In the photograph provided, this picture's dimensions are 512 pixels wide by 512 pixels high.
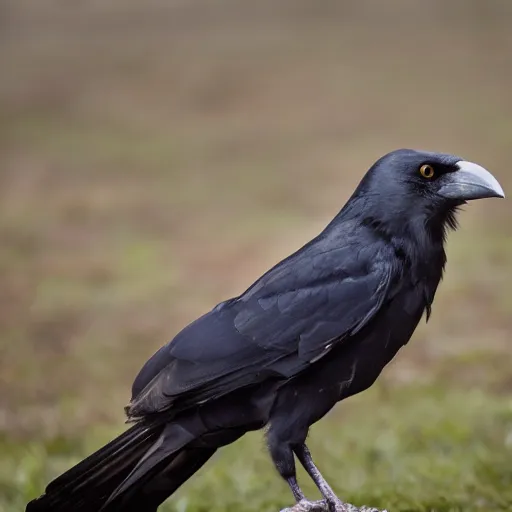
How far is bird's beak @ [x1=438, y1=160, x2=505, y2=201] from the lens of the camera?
2531 millimetres

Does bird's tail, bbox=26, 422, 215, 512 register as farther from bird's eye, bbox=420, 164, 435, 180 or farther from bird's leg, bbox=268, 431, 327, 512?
bird's eye, bbox=420, 164, 435, 180

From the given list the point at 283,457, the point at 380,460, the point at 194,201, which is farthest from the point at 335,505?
the point at 194,201

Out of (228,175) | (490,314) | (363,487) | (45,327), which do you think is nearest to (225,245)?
(228,175)

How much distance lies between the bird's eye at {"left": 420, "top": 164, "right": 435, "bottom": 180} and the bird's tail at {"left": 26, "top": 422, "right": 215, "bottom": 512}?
0.98 m

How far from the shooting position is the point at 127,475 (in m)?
2.57

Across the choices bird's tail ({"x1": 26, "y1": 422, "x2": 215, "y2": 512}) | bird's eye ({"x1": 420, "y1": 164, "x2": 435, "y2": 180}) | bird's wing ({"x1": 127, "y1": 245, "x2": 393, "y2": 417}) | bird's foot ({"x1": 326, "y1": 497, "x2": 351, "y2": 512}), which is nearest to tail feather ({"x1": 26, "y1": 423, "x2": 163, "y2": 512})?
bird's tail ({"x1": 26, "y1": 422, "x2": 215, "y2": 512})

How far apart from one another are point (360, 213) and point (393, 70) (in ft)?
16.4

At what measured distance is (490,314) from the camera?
5926 millimetres

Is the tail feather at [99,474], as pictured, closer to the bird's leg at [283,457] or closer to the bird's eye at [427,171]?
the bird's leg at [283,457]

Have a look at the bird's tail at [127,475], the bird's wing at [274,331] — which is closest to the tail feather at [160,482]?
the bird's tail at [127,475]

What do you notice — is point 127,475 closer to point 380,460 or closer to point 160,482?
point 160,482

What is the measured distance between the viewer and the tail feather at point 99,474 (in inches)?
→ 101

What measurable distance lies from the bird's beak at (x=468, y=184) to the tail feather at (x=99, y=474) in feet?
3.51

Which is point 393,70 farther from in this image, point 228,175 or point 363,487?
point 363,487
